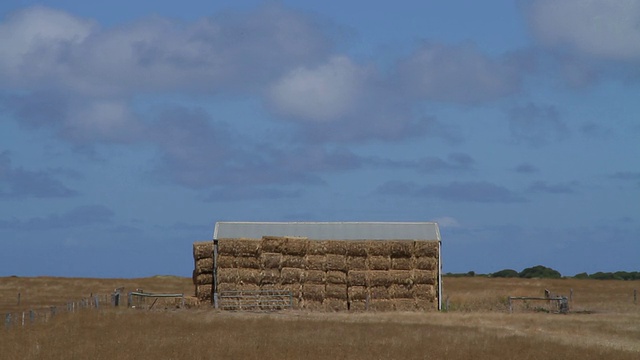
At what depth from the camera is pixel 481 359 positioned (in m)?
26.3

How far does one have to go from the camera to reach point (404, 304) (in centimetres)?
5075

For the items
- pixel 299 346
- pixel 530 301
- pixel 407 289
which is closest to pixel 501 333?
pixel 299 346

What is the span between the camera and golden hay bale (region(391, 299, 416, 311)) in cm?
5062

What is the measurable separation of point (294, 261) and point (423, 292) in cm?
699

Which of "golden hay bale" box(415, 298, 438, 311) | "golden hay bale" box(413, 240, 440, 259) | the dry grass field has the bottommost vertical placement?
the dry grass field

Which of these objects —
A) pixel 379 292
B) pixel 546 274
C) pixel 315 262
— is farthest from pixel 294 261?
pixel 546 274

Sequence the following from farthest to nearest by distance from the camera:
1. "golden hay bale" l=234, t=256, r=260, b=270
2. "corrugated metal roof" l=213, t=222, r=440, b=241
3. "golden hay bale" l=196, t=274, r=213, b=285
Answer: "corrugated metal roof" l=213, t=222, r=440, b=241
"golden hay bale" l=196, t=274, r=213, b=285
"golden hay bale" l=234, t=256, r=260, b=270

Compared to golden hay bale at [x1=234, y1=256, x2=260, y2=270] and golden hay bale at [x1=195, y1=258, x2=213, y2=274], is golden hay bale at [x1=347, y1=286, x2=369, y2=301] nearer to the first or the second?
golden hay bale at [x1=234, y1=256, x2=260, y2=270]

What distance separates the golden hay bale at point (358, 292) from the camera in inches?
1993

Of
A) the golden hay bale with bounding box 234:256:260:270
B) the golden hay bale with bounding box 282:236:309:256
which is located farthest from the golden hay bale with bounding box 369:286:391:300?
the golden hay bale with bounding box 234:256:260:270

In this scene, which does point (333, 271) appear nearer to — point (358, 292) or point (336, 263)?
point (336, 263)

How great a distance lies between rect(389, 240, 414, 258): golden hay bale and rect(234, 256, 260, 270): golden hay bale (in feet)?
23.2

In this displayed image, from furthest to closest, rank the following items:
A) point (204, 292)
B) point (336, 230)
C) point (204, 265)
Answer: point (336, 230)
point (204, 292)
point (204, 265)

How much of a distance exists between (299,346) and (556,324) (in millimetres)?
16063
